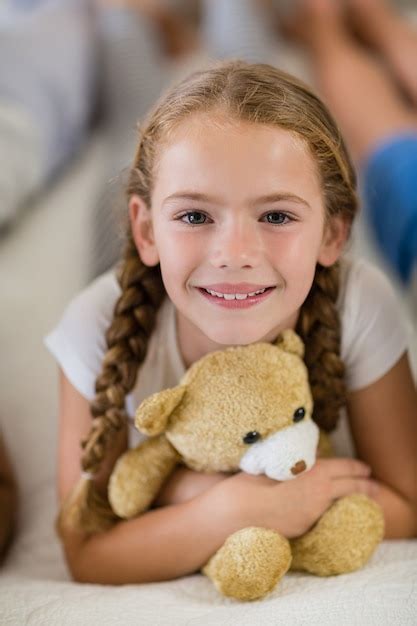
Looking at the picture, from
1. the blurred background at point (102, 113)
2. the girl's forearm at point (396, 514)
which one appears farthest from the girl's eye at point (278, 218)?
the girl's forearm at point (396, 514)

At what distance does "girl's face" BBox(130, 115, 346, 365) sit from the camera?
2.14 feet

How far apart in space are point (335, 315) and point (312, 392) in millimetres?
89

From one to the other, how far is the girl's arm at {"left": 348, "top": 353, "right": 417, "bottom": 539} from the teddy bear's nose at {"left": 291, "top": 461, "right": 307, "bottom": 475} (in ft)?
0.53

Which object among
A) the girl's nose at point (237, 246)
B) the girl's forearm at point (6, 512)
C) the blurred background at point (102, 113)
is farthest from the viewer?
the blurred background at point (102, 113)

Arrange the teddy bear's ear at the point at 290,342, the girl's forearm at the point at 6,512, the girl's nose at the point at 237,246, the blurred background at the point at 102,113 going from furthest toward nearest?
the blurred background at the point at 102,113 < the girl's forearm at the point at 6,512 < the teddy bear's ear at the point at 290,342 < the girl's nose at the point at 237,246

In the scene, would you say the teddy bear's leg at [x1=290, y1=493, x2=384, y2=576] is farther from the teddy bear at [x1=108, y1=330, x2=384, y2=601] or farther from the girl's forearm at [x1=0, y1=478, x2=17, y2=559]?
the girl's forearm at [x1=0, y1=478, x2=17, y2=559]

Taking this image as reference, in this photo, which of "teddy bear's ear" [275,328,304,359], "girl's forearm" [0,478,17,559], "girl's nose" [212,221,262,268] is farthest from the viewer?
"girl's forearm" [0,478,17,559]

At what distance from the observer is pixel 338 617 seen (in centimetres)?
65

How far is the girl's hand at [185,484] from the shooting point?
2.55 feet

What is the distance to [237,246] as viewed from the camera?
65cm

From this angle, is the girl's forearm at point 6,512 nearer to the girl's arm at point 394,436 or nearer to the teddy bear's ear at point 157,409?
the teddy bear's ear at point 157,409

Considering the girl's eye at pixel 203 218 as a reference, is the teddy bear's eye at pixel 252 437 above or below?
below

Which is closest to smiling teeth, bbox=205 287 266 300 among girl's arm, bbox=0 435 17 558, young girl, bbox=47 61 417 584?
young girl, bbox=47 61 417 584

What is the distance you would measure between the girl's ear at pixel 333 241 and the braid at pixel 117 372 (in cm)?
18
